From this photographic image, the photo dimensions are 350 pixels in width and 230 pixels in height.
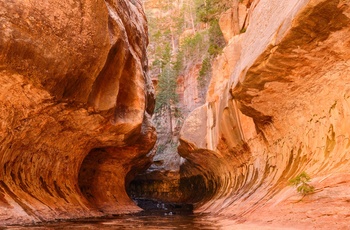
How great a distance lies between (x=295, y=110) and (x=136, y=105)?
18.4 ft

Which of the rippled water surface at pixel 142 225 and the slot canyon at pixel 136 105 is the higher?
the slot canyon at pixel 136 105

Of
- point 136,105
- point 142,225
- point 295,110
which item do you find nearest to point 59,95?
point 136,105

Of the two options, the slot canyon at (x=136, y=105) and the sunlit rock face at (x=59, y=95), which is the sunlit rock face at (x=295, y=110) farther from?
the sunlit rock face at (x=59, y=95)

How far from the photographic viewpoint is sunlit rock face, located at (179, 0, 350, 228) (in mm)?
5773

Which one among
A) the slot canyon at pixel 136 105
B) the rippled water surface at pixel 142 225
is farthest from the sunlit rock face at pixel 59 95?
the rippled water surface at pixel 142 225

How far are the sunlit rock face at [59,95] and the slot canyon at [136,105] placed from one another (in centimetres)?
3

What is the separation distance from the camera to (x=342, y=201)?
510cm

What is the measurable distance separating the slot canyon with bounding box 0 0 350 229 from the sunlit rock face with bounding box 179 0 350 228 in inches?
1.2

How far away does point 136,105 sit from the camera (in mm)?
11641

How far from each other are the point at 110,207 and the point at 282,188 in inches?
359

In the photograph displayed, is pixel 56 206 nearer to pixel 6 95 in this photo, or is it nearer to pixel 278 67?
pixel 6 95

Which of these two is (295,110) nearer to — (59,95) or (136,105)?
(136,105)

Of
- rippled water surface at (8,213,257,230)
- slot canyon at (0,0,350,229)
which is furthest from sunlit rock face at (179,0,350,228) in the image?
rippled water surface at (8,213,257,230)

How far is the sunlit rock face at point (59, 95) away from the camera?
720cm
